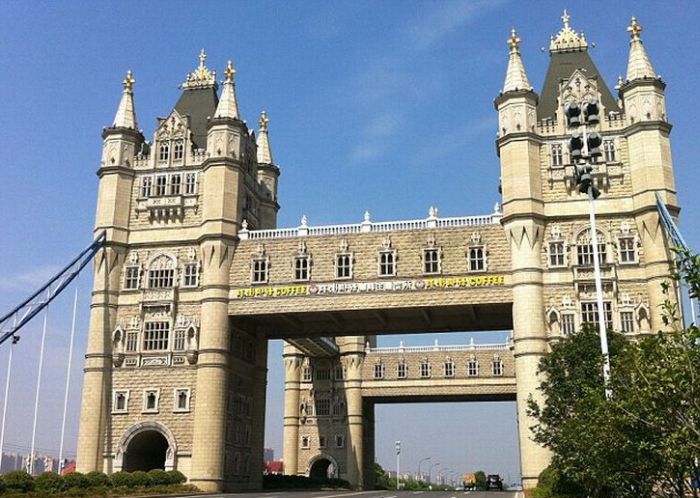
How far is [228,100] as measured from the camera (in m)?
59.4

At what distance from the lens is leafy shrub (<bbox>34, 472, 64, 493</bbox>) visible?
138ft

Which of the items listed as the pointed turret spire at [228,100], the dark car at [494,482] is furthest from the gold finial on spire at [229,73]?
the dark car at [494,482]

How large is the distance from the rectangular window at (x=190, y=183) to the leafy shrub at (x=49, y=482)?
23.3 meters

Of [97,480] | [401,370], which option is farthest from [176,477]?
[401,370]

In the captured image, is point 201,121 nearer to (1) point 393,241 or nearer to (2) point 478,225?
(1) point 393,241

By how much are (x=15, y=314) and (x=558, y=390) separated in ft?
127

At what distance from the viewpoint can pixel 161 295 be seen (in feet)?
184

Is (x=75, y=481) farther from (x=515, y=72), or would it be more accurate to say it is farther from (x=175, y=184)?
(x=515, y=72)

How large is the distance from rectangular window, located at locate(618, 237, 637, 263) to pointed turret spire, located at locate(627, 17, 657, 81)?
37.7 ft

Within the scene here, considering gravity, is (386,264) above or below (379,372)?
above

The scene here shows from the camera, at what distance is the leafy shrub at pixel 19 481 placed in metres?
40.6

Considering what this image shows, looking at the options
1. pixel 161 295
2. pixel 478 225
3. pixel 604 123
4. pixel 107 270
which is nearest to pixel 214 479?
pixel 161 295

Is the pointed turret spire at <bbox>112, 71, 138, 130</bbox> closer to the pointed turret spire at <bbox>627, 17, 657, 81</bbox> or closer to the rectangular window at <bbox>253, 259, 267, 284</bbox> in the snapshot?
the rectangular window at <bbox>253, 259, 267, 284</bbox>

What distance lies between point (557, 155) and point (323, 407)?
150 ft
